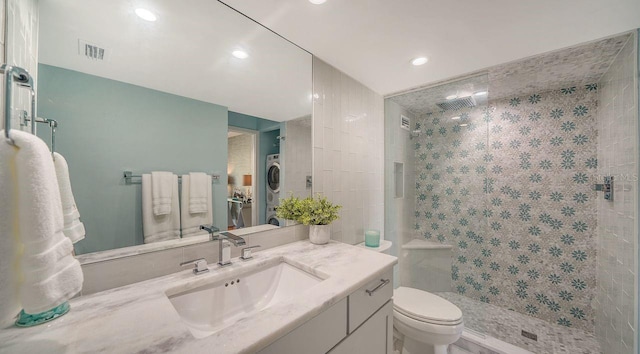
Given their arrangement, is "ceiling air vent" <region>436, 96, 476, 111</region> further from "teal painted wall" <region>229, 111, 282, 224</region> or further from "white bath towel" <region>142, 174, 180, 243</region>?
"white bath towel" <region>142, 174, 180, 243</region>

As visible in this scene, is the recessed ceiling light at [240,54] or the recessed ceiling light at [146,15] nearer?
A: the recessed ceiling light at [146,15]

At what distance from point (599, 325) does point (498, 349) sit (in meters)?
0.95

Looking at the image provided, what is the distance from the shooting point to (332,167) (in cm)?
182

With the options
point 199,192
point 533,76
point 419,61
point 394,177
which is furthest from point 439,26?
point 199,192

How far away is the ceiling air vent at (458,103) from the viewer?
211 centimetres

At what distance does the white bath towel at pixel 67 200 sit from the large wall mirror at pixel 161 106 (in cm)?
6

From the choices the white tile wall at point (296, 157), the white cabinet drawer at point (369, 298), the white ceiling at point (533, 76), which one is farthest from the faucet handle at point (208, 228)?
the white ceiling at point (533, 76)

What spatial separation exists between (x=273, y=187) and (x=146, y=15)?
1.00 m

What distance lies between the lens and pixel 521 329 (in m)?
2.07

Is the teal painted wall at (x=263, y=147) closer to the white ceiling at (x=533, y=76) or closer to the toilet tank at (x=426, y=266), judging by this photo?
the white ceiling at (x=533, y=76)

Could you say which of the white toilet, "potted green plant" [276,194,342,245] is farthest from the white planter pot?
the white toilet

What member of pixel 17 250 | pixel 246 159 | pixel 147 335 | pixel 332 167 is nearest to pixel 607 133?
pixel 332 167

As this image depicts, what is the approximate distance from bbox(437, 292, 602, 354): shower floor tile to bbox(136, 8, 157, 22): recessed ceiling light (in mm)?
3009

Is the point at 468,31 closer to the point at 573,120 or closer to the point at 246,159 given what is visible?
the point at 246,159
